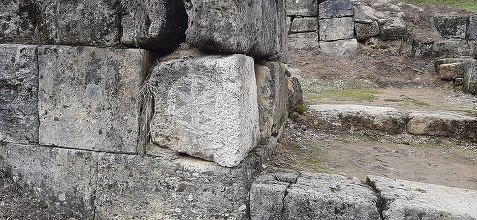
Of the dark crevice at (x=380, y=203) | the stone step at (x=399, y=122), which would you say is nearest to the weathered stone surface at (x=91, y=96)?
the dark crevice at (x=380, y=203)

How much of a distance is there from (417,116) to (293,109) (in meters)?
1.34

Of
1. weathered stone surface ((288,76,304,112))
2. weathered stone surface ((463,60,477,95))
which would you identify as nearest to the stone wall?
weathered stone surface ((288,76,304,112))

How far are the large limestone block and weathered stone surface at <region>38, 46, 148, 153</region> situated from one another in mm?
148

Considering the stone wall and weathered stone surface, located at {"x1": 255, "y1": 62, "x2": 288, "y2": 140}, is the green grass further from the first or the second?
the stone wall

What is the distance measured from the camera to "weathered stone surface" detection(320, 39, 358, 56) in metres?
9.91

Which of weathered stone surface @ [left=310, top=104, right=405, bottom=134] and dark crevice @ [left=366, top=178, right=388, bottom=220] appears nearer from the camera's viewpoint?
dark crevice @ [left=366, top=178, right=388, bottom=220]

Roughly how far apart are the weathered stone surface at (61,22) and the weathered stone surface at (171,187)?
778 mm

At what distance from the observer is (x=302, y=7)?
10.5 m

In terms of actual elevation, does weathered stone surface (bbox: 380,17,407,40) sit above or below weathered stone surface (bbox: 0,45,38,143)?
above

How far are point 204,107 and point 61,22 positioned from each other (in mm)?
1112

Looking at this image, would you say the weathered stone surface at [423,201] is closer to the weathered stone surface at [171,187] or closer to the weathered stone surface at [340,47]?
the weathered stone surface at [171,187]

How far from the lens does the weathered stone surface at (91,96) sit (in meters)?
2.45

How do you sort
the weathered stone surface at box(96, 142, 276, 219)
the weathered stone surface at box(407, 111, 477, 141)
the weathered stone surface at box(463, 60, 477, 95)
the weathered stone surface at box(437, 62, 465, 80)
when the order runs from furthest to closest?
the weathered stone surface at box(437, 62, 465, 80) < the weathered stone surface at box(463, 60, 477, 95) < the weathered stone surface at box(407, 111, 477, 141) < the weathered stone surface at box(96, 142, 276, 219)

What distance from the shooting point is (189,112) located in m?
2.34
